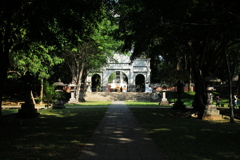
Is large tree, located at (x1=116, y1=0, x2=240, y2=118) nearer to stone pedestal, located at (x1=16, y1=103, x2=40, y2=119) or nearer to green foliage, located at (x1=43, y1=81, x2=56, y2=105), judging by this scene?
stone pedestal, located at (x1=16, y1=103, x2=40, y2=119)

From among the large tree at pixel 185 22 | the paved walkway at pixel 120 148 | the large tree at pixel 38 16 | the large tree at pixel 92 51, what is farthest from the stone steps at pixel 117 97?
the paved walkway at pixel 120 148

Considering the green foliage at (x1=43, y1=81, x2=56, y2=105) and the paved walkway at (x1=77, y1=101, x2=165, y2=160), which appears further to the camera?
the green foliage at (x1=43, y1=81, x2=56, y2=105)

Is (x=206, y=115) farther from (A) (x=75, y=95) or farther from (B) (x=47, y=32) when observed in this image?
(A) (x=75, y=95)

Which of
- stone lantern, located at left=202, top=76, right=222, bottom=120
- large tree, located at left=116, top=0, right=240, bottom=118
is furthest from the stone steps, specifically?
stone lantern, located at left=202, top=76, right=222, bottom=120

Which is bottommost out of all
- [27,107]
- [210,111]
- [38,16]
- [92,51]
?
[210,111]

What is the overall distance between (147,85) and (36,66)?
79.4 feet

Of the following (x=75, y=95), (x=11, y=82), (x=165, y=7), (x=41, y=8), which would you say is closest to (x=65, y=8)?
(x=41, y=8)

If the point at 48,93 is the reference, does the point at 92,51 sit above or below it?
above

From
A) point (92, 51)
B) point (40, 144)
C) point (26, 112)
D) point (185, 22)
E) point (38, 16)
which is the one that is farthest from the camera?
point (92, 51)

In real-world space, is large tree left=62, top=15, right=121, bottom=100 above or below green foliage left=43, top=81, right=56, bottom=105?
above

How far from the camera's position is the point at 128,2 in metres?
11.6

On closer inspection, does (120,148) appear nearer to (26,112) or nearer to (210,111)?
(210,111)

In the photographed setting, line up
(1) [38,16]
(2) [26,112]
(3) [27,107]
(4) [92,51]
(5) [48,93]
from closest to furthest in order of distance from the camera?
(1) [38,16] → (2) [26,112] → (3) [27,107] → (5) [48,93] → (4) [92,51]

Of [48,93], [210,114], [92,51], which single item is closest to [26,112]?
[210,114]
